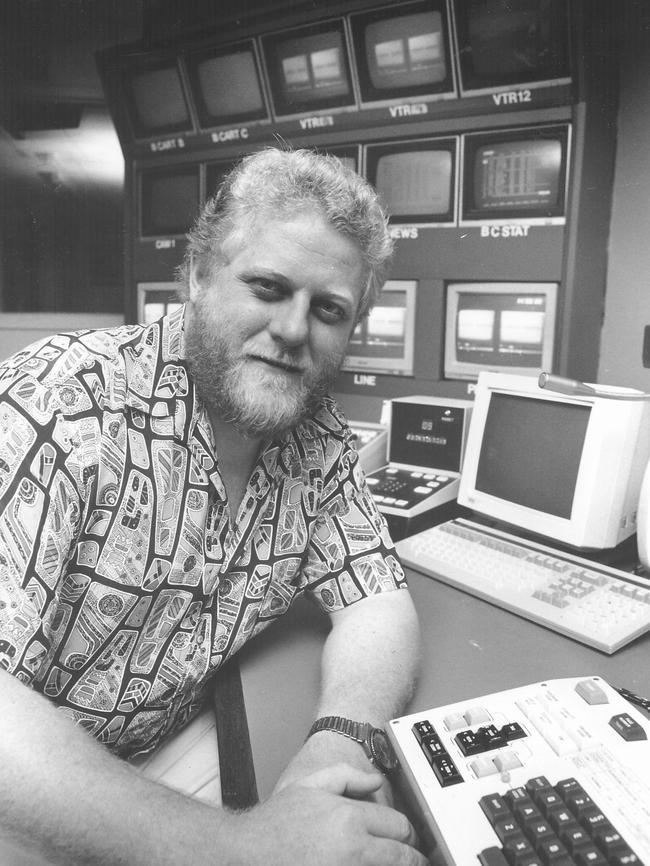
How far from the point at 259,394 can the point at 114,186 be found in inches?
77.6

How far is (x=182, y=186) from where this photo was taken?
2.38 meters

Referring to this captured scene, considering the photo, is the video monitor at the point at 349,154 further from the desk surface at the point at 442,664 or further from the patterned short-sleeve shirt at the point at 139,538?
the desk surface at the point at 442,664

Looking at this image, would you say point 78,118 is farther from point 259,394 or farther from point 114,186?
point 259,394

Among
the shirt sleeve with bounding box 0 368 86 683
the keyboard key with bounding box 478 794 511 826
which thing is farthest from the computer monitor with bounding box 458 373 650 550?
the shirt sleeve with bounding box 0 368 86 683

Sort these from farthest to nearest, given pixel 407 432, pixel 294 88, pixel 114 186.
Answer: pixel 114 186, pixel 294 88, pixel 407 432

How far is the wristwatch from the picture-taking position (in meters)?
0.77

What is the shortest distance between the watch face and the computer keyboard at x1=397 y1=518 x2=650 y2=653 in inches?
13.7

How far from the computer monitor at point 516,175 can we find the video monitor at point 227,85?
746 millimetres

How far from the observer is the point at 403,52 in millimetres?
1850

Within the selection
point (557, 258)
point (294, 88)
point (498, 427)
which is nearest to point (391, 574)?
point (498, 427)

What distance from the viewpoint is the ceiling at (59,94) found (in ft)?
7.35

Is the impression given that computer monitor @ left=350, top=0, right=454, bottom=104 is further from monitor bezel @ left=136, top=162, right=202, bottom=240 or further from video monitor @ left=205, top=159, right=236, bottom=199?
monitor bezel @ left=136, top=162, right=202, bottom=240

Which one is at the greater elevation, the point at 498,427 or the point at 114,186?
the point at 114,186

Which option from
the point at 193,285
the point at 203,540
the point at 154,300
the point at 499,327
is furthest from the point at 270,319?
the point at 154,300
